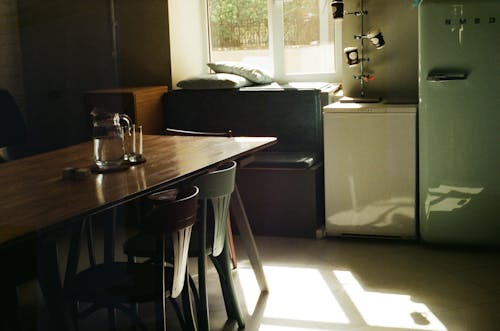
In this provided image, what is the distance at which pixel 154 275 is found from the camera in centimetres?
259

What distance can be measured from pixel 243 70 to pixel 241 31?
534 mm

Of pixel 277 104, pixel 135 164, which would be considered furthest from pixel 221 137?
pixel 277 104

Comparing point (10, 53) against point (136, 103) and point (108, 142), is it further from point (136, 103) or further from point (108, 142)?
point (108, 142)

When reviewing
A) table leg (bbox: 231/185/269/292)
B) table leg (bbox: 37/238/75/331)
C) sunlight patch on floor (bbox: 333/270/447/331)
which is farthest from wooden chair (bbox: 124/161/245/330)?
sunlight patch on floor (bbox: 333/270/447/331)

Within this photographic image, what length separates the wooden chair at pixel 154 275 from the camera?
232 cm

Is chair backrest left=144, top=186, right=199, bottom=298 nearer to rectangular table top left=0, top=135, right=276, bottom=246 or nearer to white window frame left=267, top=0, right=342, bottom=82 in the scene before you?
rectangular table top left=0, top=135, right=276, bottom=246

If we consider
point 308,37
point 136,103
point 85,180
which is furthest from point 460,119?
point 85,180

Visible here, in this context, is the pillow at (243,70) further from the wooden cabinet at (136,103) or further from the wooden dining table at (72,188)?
the wooden dining table at (72,188)

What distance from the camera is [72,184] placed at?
8.48 ft

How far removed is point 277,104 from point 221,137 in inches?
→ 47.5

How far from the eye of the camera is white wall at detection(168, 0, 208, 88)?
5.42 metres

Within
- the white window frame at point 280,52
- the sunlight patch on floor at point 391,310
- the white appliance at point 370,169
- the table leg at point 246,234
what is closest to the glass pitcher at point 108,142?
the table leg at point 246,234

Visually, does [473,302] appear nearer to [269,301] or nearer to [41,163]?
[269,301]

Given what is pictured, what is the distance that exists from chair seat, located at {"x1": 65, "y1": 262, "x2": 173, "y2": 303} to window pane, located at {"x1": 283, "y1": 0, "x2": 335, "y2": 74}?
313 centimetres
